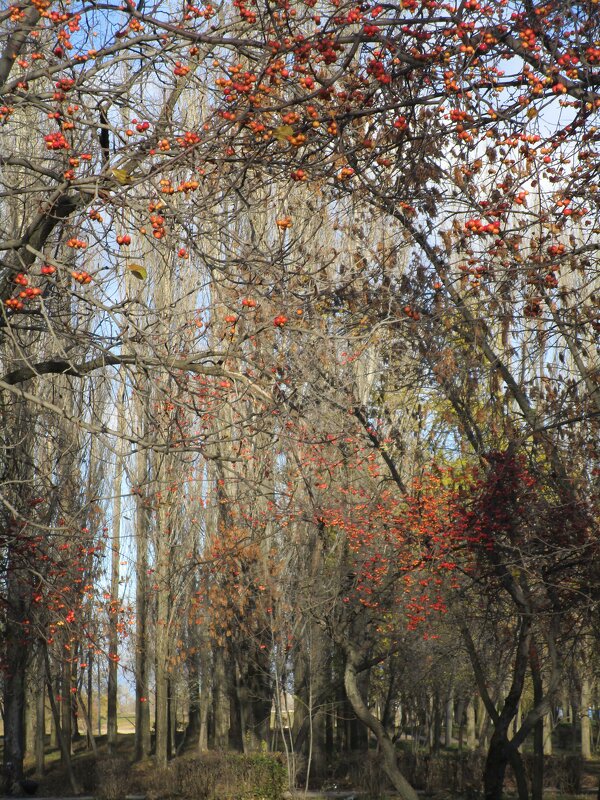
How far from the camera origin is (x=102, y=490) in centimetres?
2175

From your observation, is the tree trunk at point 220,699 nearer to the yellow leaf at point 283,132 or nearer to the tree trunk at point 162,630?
the tree trunk at point 162,630

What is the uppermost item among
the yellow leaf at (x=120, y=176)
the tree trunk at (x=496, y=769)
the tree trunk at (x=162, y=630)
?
the yellow leaf at (x=120, y=176)

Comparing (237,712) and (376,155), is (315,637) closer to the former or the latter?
(237,712)

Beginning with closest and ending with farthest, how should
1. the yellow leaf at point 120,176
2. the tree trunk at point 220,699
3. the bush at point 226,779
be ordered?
the yellow leaf at point 120,176
the bush at point 226,779
the tree trunk at point 220,699

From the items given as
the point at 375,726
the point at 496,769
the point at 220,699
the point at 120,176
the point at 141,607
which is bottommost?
the point at 496,769

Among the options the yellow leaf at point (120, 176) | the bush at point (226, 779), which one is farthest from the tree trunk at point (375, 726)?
the yellow leaf at point (120, 176)

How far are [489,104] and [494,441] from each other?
16.0ft

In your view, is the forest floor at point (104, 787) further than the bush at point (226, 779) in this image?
Yes

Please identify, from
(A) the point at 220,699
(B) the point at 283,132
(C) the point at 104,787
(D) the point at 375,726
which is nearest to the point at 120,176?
(B) the point at 283,132

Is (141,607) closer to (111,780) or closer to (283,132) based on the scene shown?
(111,780)

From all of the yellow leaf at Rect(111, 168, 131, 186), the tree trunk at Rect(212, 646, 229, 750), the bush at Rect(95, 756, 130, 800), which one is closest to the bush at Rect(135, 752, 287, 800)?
the bush at Rect(95, 756, 130, 800)

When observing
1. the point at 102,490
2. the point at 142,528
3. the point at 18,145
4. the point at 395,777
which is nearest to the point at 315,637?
the point at 395,777

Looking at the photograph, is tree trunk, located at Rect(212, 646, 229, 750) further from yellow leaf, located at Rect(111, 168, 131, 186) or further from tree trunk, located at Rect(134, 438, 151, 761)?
yellow leaf, located at Rect(111, 168, 131, 186)

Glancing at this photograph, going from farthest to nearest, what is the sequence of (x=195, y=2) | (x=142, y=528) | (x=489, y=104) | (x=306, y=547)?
1. (x=142, y=528)
2. (x=306, y=547)
3. (x=195, y=2)
4. (x=489, y=104)
